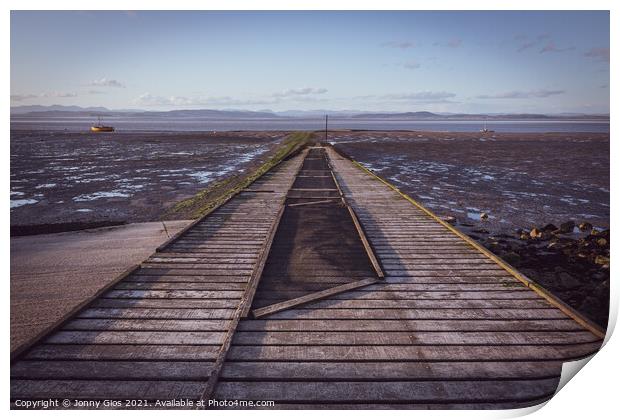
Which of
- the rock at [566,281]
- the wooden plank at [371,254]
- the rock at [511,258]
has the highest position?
the wooden plank at [371,254]

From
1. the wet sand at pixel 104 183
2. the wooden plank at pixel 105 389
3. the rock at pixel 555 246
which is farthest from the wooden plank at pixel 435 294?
the wet sand at pixel 104 183

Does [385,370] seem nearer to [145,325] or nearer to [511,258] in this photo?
[145,325]

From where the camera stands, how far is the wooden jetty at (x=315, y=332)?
13.0 ft

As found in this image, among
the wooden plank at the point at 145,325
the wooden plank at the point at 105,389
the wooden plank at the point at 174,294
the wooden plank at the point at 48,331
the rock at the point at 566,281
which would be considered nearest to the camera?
the wooden plank at the point at 105,389

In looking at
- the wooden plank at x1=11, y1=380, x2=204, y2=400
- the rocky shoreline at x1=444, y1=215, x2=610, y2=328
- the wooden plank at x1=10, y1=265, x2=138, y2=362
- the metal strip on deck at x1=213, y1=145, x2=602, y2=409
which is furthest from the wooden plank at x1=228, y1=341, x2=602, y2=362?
the rocky shoreline at x1=444, y1=215, x2=610, y2=328

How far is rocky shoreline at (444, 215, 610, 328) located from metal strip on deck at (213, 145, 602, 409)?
2141mm

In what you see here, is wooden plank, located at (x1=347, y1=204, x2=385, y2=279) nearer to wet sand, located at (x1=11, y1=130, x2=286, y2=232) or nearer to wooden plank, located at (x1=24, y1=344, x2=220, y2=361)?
wooden plank, located at (x1=24, y1=344, x2=220, y2=361)

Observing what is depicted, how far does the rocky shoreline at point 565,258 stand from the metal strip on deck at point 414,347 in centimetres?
214

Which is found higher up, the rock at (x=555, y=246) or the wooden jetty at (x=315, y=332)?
the wooden jetty at (x=315, y=332)

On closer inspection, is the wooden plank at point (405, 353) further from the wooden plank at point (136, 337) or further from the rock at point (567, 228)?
the rock at point (567, 228)

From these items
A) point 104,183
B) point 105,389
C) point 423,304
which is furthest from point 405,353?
point 104,183

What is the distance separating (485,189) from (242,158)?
21.1 metres
